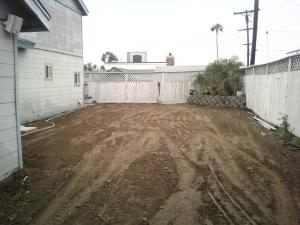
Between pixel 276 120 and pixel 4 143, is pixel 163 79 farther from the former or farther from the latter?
pixel 4 143

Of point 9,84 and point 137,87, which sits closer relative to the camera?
point 9,84

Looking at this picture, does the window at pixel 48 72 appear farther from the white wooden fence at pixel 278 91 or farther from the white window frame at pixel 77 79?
the white wooden fence at pixel 278 91

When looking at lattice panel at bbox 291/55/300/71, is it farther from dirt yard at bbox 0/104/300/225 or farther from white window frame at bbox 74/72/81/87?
white window frame at bbox 74/72/81/87

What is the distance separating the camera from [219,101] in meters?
17.8

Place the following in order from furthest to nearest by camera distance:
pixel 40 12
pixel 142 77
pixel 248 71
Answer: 1. pixel 142 77
2. pixel 248 71
3. pixel 40 12

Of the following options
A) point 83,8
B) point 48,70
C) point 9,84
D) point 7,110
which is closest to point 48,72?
point 48,70

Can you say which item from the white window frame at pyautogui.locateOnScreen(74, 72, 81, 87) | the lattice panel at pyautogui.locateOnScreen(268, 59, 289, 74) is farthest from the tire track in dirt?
the white window frame at pyautogui.locateOnScreen(74, 72, 81, 87)

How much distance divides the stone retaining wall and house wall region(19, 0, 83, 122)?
6752 mm

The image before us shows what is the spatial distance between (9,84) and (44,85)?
8143mm

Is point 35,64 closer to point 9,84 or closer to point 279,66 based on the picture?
point 9,84

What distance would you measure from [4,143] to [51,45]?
9.62m

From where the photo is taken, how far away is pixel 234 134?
9.77 metres

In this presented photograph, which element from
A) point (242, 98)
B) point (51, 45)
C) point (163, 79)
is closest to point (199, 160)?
point (51, 45)

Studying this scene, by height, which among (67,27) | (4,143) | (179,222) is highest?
(67,27)
